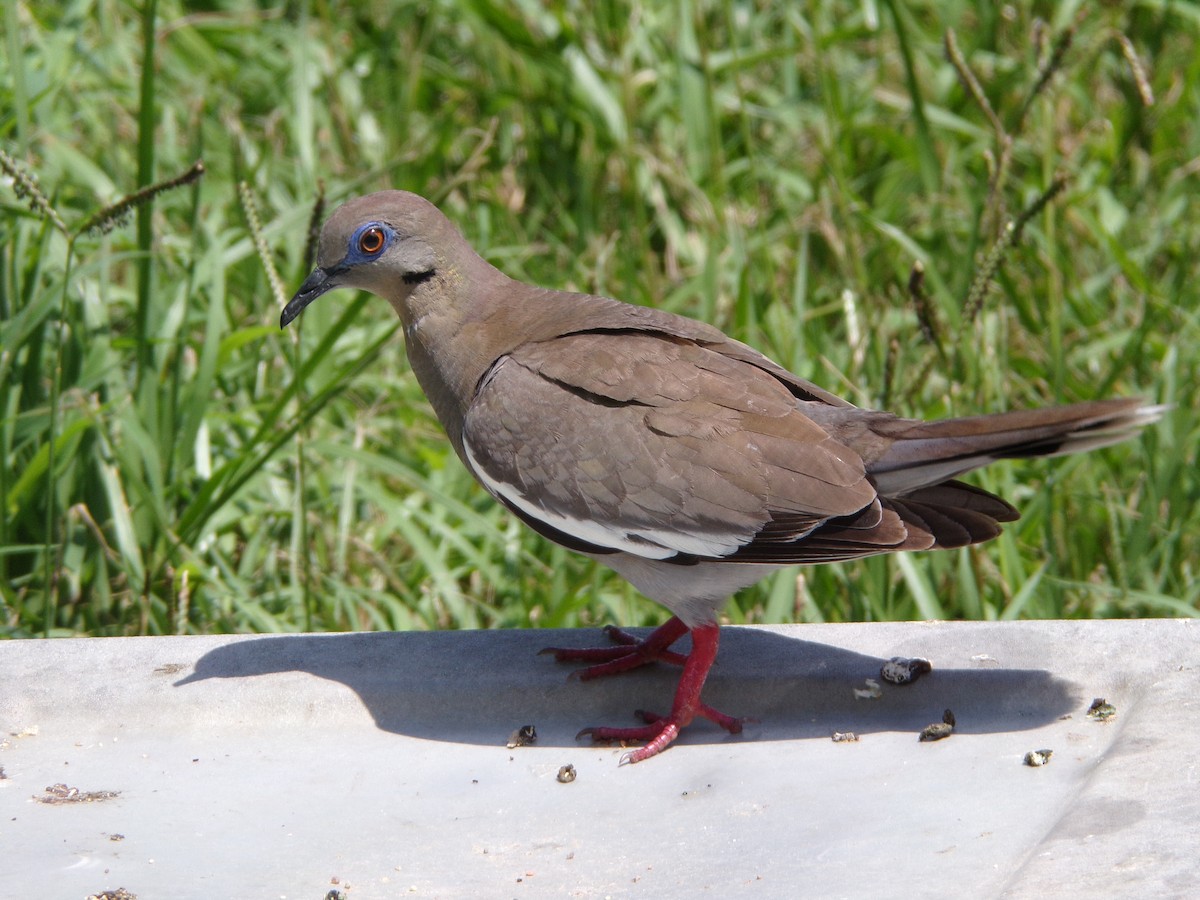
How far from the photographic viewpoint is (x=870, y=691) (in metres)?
2.70

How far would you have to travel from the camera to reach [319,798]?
2494mm

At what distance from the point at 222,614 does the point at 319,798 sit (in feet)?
4.68

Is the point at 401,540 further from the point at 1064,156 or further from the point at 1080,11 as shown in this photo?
the point at 1080,11

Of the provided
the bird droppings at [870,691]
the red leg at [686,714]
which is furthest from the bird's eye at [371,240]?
the bird droppings at [870,691]

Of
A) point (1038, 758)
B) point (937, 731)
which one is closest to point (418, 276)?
point (937, 731)

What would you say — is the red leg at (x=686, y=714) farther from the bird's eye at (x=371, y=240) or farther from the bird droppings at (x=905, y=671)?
the bird's eye at (x=371, y=240)

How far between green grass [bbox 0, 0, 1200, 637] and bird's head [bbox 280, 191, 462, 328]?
13 centimetres

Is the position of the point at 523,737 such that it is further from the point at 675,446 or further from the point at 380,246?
the point at 380,246

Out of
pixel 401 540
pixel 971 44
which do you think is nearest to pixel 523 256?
pixel 401 540

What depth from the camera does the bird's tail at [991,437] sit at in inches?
98.0

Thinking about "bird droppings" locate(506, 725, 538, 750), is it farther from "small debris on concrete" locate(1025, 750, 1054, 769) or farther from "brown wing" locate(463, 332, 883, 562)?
"small debris on concrete" locate(1025, 750, 1054, 769)

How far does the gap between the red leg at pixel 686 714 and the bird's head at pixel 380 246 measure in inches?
42.2

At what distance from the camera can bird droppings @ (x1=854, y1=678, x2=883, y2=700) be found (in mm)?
2699

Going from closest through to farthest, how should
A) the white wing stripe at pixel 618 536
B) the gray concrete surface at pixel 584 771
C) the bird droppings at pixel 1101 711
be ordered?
the gray concrete surface at pixel 584 771, the bird droppings at pixel 1101 711, the white wing stripe at pixel 618 536
